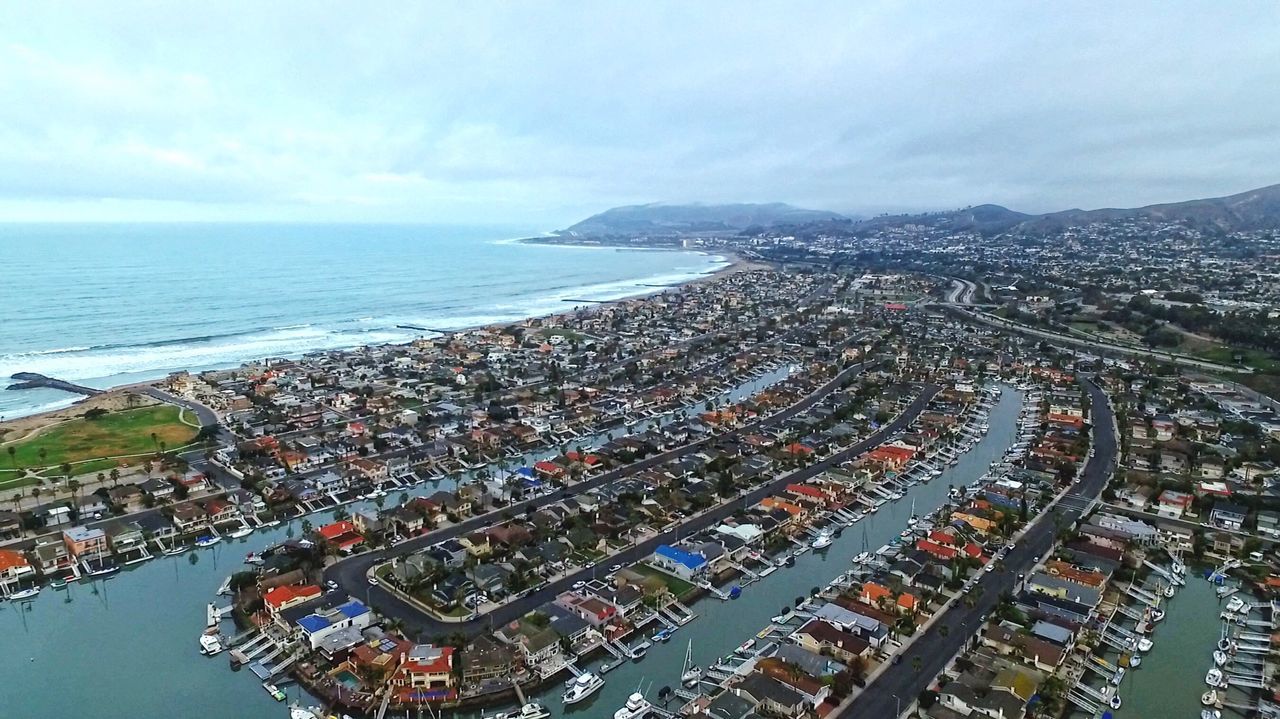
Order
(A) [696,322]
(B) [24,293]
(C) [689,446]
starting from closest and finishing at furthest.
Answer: (C) [689,446], (A) [696,322], (B) [24,293]

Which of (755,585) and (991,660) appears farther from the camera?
(755,585)

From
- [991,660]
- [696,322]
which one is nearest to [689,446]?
[991,660]

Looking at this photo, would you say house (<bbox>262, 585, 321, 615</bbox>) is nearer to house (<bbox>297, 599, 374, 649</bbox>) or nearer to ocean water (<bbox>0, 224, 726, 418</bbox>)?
house (<bbox>297, 599, 374, 649</bbox>)

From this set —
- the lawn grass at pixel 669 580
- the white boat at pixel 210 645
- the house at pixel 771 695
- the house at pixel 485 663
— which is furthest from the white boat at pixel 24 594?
the house at pixel 771 695

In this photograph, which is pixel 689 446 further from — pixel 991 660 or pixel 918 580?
pixel 991 660

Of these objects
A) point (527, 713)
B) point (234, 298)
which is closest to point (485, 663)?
point (527, 713)

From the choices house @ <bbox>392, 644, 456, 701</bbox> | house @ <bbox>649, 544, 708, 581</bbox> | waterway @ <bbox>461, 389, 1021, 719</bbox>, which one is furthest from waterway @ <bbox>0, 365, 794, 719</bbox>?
house @ <bbox>649, 544, 708, 581</bbox>

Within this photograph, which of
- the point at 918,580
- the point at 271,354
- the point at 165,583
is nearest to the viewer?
the point at 918,580
